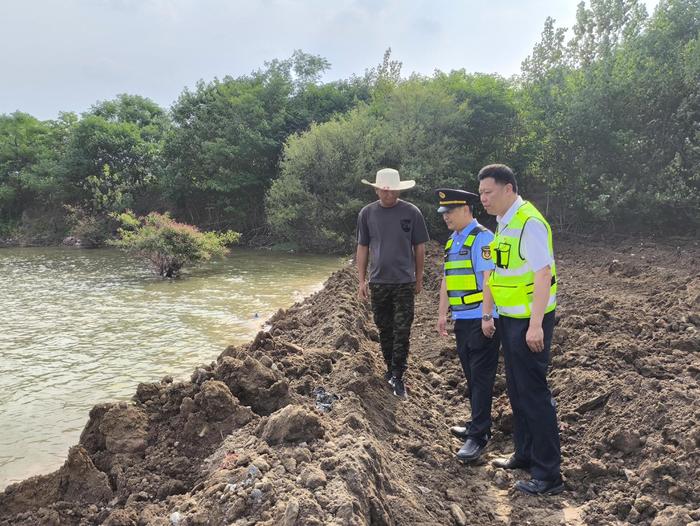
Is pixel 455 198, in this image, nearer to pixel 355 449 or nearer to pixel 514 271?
pixel 514 271

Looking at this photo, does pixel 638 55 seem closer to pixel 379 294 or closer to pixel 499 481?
pixel 379 294

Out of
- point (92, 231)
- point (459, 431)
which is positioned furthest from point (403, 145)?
point (459, 431)

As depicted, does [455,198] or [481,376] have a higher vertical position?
[455,198]

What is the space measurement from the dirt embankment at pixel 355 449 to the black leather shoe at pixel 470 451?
0.23ft

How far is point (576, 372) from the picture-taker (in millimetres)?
5086

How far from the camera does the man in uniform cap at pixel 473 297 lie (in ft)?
13.2

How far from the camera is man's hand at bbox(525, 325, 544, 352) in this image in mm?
3229

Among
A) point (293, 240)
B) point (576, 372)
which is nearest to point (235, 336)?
point (576, 372)

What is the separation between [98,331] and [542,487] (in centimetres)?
795

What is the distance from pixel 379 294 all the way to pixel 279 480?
2458 millimetres

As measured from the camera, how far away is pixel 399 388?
482 cm

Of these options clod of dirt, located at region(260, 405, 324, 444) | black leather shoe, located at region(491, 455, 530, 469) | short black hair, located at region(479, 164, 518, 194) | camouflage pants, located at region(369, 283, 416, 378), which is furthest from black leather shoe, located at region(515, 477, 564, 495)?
short black hair, located at region(479, 164, 518, 194)

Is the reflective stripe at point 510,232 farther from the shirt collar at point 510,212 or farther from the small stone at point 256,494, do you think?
the small stone at point 256,494

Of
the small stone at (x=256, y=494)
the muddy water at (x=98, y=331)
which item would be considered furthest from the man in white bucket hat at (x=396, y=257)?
the muddy water at (x=98, y=331)
